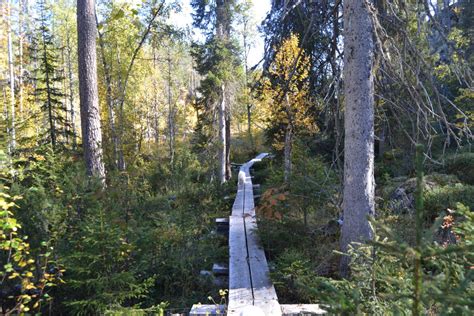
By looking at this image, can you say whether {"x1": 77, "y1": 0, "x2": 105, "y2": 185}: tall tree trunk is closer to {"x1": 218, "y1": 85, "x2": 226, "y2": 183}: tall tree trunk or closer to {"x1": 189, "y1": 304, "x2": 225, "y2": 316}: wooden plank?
{"x1": 189, "y1": 304, "x2": 225, "y2": 316}: wooden plank

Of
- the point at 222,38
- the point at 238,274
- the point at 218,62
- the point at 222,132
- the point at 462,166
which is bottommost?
the point at 238,274

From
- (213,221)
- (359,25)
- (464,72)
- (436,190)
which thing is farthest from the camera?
(213,221)

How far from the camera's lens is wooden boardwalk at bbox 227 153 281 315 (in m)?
3.47

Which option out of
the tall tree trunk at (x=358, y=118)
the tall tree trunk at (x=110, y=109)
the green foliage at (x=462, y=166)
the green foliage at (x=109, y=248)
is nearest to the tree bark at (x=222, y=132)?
the tall tree trunk at (x=110, y=109)

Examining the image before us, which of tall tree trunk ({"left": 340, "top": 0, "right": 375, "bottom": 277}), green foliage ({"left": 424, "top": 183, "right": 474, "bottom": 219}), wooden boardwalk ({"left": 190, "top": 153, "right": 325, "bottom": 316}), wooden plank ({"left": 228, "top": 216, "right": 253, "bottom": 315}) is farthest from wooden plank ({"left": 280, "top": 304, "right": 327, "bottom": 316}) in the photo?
green foliage ({"left": 424, "top": 183, "right": 474, "bottom": 219})

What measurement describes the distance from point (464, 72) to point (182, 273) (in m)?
4.27

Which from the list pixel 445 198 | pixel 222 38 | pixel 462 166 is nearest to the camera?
pixel 445 198

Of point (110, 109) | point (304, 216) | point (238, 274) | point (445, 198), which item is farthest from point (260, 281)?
point (110, 109)

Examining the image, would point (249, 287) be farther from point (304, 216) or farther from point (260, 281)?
point (304, 216)

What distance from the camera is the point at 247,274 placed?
13.8 ft

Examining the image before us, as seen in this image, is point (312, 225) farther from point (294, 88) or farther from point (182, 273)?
point (294, 88)

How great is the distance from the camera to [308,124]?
10656 mm

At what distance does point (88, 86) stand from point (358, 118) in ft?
16.6

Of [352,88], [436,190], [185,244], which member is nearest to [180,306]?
[185,244]
